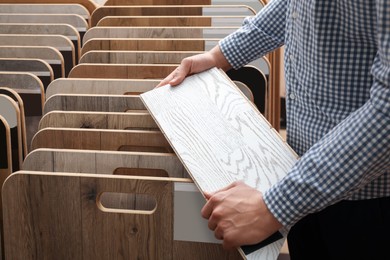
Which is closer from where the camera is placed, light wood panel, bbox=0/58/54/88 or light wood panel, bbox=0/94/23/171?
light wood panel, bbox=0/94/23/171

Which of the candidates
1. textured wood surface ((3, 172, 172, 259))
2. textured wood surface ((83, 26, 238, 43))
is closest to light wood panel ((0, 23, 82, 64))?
textured wood surface ((83, 26, 238, 43))

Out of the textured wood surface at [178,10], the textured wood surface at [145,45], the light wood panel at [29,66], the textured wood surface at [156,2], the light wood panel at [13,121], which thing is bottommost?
the light wood panel at [13,121]

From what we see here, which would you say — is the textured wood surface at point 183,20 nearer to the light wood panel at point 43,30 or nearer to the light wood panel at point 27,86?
the light wood panel at point 43,30

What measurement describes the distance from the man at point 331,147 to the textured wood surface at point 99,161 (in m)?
0.23

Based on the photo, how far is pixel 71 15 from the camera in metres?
2.34

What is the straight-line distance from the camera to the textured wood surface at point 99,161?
1180mm


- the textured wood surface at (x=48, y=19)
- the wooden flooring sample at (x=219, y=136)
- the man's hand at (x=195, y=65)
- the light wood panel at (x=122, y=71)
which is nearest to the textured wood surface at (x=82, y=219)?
the wooden flooring sample at (x=219, y=136)

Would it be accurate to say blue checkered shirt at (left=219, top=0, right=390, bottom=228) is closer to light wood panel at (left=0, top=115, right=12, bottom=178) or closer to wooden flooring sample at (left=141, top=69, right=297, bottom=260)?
wooden flooring sample at (left=141, top=69, right=297, bottom=260)

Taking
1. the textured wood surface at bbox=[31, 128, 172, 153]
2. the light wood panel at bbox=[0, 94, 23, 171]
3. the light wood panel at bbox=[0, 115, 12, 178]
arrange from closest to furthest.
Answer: the textured wood surface at bbox=[31, 128, 172, 153], the light wood panel at bbox=[0, 115, 12, 178], the light wood panel at bbox=[0, 94, 23, 171]

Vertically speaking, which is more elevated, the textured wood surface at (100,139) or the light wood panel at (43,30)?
the light wood panel at (43,30)

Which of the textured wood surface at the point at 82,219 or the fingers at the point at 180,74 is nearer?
the textured wood surface at the point at 82,219

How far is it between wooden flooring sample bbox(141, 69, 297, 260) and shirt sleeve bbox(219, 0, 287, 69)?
0.06 metres

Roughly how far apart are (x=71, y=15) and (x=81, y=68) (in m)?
0.70

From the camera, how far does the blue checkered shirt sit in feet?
2.71
